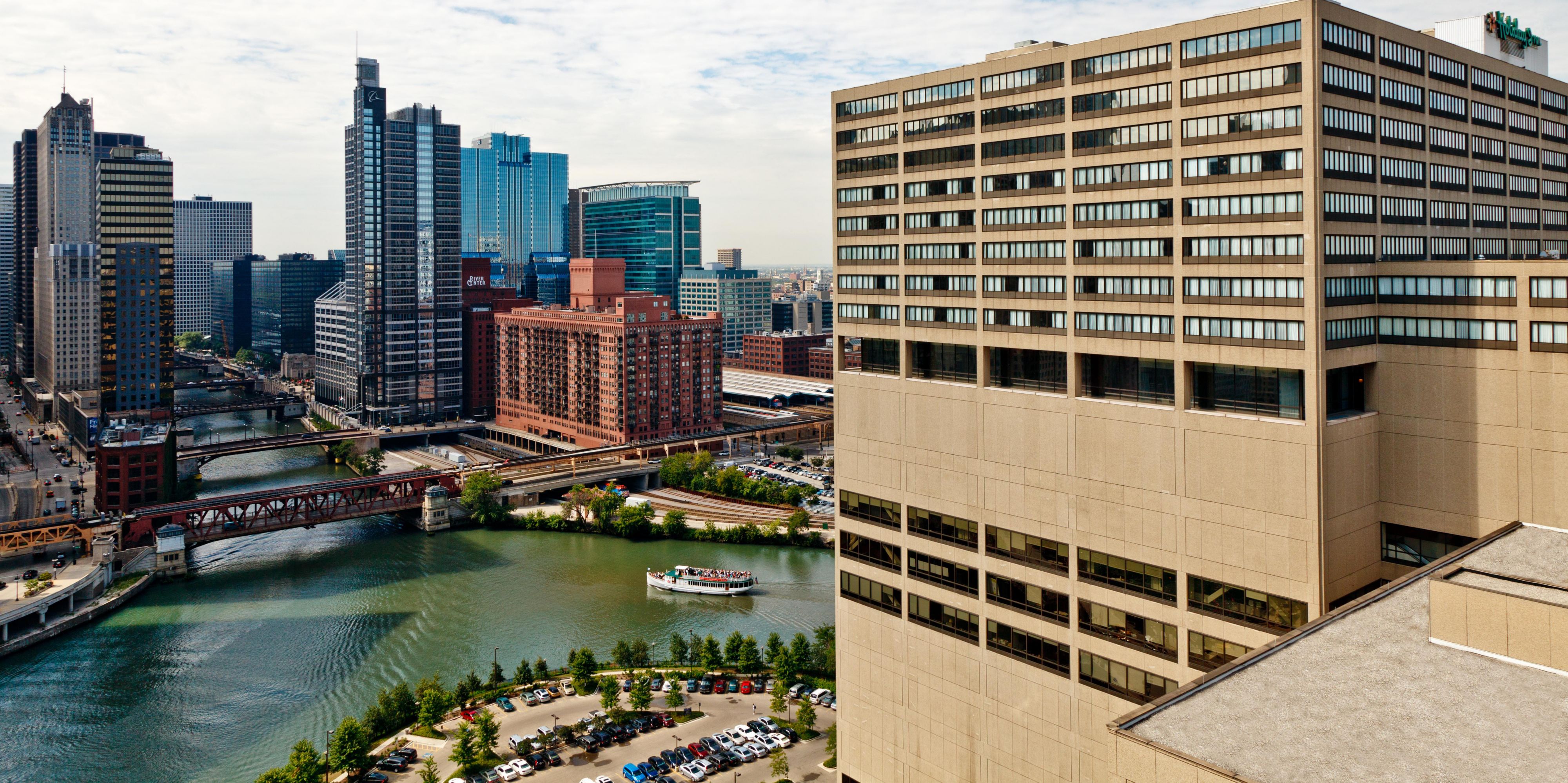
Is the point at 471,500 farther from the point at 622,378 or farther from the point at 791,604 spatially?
the point at 791,604

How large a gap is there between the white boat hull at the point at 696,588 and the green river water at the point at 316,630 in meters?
0.66

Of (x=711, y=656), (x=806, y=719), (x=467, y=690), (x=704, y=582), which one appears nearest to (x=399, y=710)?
(x=467, y=690)

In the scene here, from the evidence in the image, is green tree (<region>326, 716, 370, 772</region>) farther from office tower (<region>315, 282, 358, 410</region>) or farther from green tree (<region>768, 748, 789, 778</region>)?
office tower (<region>315, 282, 358, 410</region>)

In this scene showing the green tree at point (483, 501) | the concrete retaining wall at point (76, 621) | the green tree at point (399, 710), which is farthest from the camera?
the green tree at point (483, 501)

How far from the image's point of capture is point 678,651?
6738 centimetres

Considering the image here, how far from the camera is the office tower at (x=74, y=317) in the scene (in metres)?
170

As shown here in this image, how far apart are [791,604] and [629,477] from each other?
5372cm

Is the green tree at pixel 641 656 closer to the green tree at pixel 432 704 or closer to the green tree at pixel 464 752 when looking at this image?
the green tree at pixel 432 704

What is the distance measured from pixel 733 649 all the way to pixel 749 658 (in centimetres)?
202

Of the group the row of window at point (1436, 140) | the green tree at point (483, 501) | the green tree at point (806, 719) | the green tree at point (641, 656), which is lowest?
the green tree at point (806, 719)

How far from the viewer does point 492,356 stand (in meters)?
186

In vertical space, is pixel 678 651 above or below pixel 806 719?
above

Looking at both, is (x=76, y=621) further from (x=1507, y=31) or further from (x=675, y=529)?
(x=1507, y=31)

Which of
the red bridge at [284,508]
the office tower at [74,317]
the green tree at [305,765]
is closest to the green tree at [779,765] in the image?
the green tree at [305,765]
